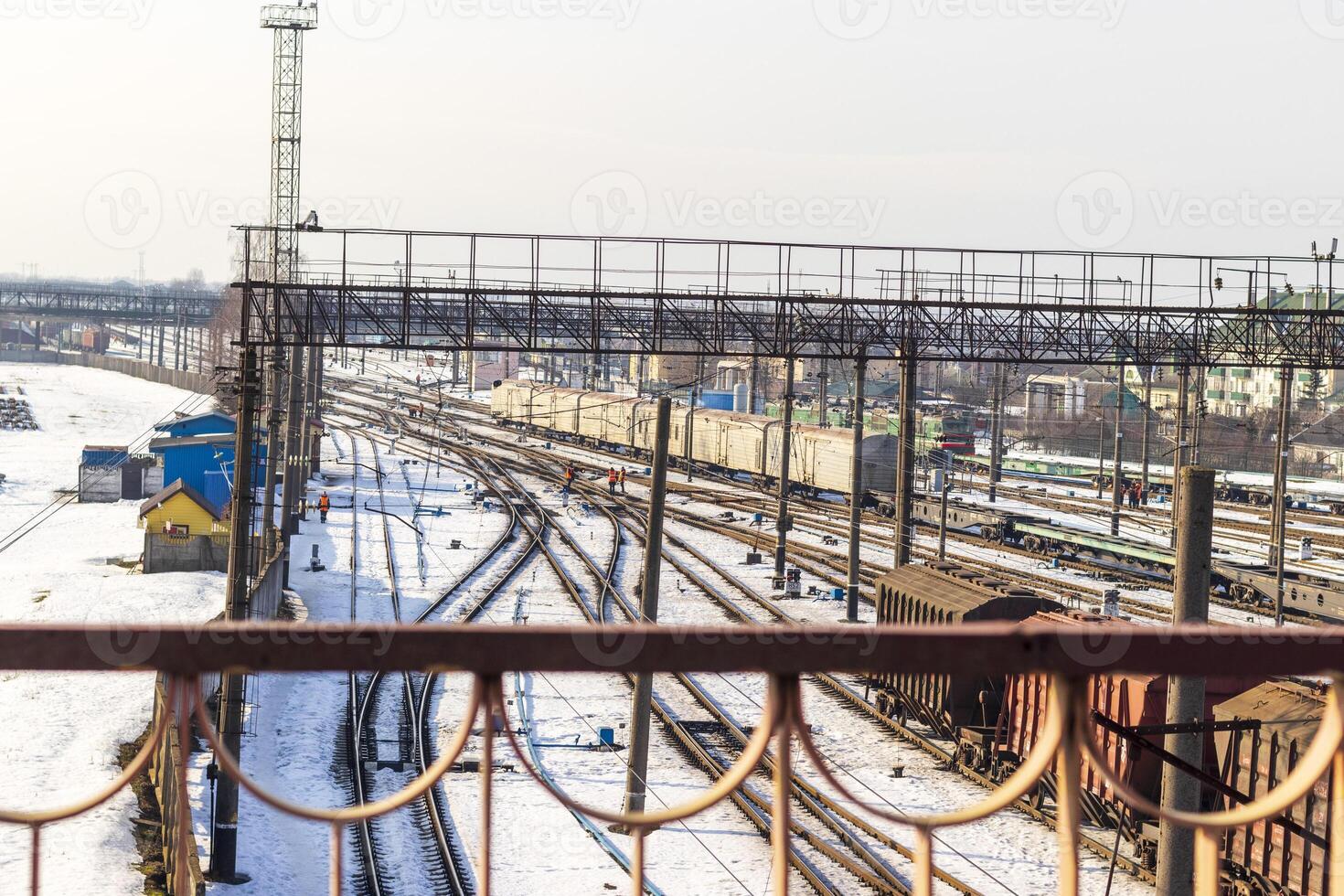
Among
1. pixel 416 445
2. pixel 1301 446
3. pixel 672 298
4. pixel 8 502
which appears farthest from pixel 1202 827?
pixel 1301 446

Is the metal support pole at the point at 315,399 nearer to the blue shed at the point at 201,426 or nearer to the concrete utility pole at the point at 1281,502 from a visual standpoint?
the blue shed at the point at 201,426

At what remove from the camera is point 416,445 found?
53.4m

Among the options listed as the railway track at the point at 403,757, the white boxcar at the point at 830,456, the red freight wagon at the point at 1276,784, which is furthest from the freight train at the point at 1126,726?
the white boxcar at the point at 830,456

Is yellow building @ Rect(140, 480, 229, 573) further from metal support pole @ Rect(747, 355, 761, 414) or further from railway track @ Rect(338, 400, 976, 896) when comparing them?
metal support pole @ Rect(747, 355, 761, 414)

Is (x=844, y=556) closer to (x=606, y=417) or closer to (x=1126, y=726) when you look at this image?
(x=1126, y=726)

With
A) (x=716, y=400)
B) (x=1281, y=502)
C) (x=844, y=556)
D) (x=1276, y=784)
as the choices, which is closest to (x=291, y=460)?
(x=844, y=556)

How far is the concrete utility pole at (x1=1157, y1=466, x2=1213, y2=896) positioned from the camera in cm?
862

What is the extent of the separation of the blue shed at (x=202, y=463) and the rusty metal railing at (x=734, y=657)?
32.2 meters

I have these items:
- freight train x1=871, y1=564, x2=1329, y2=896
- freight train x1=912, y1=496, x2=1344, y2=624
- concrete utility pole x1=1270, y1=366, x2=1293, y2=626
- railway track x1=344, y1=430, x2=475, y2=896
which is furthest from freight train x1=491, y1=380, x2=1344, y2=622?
railway track x1=344, y1=430, x2=475, y2=896

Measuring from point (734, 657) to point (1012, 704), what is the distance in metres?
13.2

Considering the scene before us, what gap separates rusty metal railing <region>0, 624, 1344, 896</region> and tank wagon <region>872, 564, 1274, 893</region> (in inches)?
297

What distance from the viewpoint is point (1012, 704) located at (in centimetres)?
1473

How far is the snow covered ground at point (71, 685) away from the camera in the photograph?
11.0 meters

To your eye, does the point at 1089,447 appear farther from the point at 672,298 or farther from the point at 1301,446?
the point at 672,298
